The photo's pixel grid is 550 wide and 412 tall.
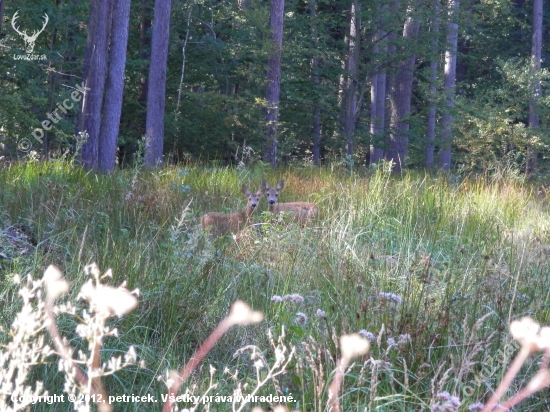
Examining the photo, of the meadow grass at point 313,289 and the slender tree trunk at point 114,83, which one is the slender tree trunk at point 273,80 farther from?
the meadow grass at point 313,289

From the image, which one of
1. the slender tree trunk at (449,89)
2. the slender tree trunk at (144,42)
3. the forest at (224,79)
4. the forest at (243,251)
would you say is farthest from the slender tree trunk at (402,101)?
the slender tree trunk at (144,42)

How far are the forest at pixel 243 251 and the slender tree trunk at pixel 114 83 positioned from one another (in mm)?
37

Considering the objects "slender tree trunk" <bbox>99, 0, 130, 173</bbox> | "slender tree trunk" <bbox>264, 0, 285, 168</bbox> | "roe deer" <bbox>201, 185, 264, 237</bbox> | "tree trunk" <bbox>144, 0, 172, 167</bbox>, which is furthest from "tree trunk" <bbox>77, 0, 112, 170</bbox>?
"roe deer" <bbox>201, 185, 264, 237</bbox>

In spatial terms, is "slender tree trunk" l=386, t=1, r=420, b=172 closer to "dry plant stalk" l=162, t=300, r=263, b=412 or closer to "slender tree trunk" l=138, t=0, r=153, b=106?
"slender tree trunk" l=138, t=0, r=153, b=106

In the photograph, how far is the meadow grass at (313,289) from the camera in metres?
2.88

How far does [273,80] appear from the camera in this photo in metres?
17.8

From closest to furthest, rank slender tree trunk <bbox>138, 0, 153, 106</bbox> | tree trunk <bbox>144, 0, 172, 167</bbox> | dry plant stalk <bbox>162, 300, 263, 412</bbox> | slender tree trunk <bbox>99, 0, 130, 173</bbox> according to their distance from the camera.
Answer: dry plant stalk <bbox>162, 300, 263, 412</bbox>, slender tree trunk <bbox>99, 0, 130, 173</bbox>, tree trunk <bbox>144, 0, 172, 167</bbox>, slender tree trunk <bbox>138, 0, 153, 106</bbox>

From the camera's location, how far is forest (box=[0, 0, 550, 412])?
99.0 inches

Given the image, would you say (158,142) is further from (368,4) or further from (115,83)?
(368,4)

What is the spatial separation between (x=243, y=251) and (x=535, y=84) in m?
21.8

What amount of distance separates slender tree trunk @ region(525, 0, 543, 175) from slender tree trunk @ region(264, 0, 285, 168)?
811 centimetres

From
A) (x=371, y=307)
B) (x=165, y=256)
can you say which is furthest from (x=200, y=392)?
(x=165, y=256)
